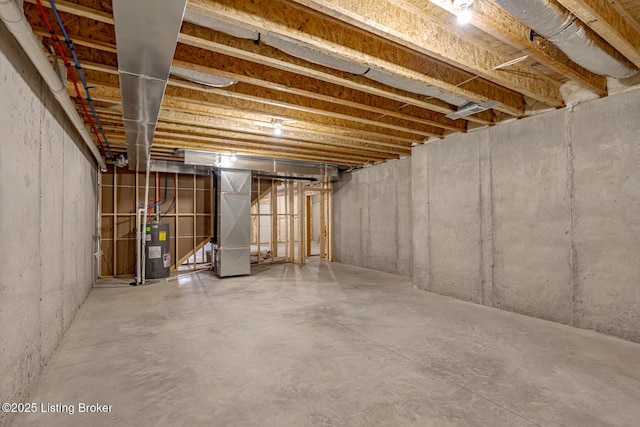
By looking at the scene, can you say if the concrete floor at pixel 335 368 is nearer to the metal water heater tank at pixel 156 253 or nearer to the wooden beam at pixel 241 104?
the metal water heater tank at pixel 156 253

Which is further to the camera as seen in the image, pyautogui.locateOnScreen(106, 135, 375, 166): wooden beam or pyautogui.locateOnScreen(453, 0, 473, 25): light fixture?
pyautogui.locateOnScreen(106, 135, 375, 166): wooden beam

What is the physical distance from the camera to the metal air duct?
1.43m

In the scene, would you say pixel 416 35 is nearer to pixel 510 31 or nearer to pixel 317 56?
pixel 510 31

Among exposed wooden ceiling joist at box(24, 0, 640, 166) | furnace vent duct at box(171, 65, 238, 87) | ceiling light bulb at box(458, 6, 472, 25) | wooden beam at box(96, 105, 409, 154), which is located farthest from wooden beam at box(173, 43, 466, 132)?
ceiling light bulb at box(458, 6, 472, 25)

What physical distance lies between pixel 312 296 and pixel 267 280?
1.46m

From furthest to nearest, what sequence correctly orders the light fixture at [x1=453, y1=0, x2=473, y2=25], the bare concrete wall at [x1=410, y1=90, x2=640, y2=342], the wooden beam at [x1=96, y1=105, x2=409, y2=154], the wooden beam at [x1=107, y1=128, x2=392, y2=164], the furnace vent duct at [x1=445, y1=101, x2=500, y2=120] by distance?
the wooden beam at [x1=107, y1=128, x2=392, y2=164], the wooden beam at [x1=96, y1=105, x2=409, y2=154], the furnace vent duct at [x1=445, y1=101, x2=500, y2=120], the bare concrete wall at [x1=410, y1=90, x2=640, y2=342], the light fixture at [x1=453, y1=0, x2=473, y2=25]

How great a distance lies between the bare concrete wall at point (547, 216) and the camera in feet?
9.50

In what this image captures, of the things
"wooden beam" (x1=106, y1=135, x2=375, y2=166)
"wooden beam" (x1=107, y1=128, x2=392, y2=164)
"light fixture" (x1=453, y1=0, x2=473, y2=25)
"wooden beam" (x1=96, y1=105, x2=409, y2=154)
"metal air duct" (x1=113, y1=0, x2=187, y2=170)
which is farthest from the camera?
"wooden beam" (x1=106, y1=135, x2=375, y2=166)

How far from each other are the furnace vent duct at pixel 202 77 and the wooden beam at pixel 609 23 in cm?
242

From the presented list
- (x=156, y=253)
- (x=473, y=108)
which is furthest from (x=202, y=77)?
(x=156, y=253)

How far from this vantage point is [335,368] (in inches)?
92.5

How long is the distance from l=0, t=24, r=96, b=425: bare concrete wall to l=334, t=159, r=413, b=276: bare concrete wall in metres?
5.16

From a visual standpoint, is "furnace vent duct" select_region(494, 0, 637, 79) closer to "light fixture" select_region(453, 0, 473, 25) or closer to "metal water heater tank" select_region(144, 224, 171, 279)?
"light fixture" select_region(453, 0, 473, 25)

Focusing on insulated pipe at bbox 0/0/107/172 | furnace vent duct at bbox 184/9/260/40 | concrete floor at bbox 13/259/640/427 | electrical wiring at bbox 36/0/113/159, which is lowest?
concrete floor at bbox 13/259/640/427
